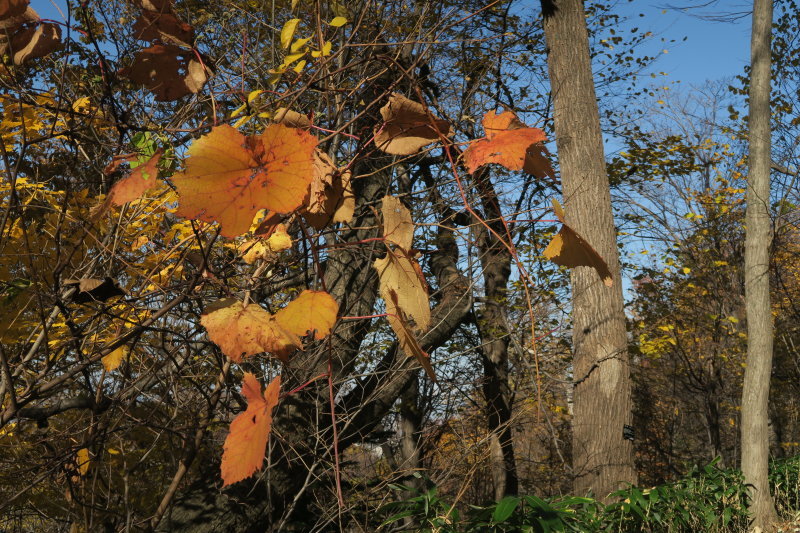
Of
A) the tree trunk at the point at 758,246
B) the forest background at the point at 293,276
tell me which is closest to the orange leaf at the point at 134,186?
the forest background at the point at 293,276

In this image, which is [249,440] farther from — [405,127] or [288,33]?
[288,33]

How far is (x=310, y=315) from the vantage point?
0.53m

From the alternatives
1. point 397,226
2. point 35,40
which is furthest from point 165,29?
point 397,226

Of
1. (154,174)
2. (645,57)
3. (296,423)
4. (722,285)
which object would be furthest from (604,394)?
(722,285)

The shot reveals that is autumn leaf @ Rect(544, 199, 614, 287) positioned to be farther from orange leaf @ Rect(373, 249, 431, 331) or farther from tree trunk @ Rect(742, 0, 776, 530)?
tree trunk @ Rect(742, 0, 776, 530)

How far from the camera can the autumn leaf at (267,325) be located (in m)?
0.51

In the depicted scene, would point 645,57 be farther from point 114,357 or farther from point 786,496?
point 114,357

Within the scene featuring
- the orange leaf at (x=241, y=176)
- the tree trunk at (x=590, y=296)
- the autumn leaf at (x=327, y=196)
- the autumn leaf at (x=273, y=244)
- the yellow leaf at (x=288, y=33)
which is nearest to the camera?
the orange leaf at (x=241, y=176)

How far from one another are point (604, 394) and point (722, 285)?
25.0 feet

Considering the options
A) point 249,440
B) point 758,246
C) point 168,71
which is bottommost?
point 249,440

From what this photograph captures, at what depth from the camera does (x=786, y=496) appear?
246 inches

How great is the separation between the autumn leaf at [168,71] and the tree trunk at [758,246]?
6.02 meters

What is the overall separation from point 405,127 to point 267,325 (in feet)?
0.77

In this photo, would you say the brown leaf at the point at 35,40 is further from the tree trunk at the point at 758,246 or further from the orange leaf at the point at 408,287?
the tree trunk at the point at 758,246
